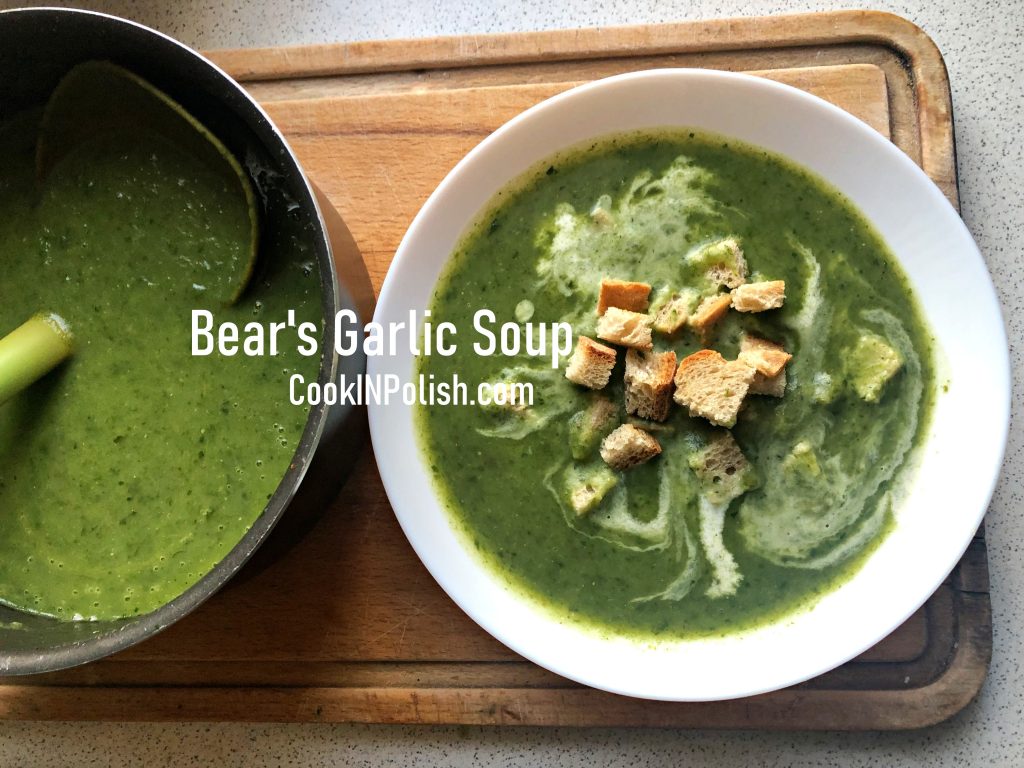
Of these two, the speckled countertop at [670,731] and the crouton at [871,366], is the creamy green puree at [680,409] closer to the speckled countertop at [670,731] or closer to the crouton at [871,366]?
the crouton at [871,366]

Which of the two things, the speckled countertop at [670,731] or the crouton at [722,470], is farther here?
the speckled countertop at [670,731]

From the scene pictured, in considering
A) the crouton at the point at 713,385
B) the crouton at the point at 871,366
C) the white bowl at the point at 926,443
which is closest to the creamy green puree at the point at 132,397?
the white bowl at the point at 926,443

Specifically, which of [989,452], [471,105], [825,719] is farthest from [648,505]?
[471,105]

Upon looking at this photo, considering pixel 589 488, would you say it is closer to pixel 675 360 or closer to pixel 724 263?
pixel 675 360

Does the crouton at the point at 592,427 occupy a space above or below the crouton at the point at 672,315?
below

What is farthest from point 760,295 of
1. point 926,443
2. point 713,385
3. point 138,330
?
point 138,330

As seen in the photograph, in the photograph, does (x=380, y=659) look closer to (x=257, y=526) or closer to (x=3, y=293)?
(x=257, y=526)
